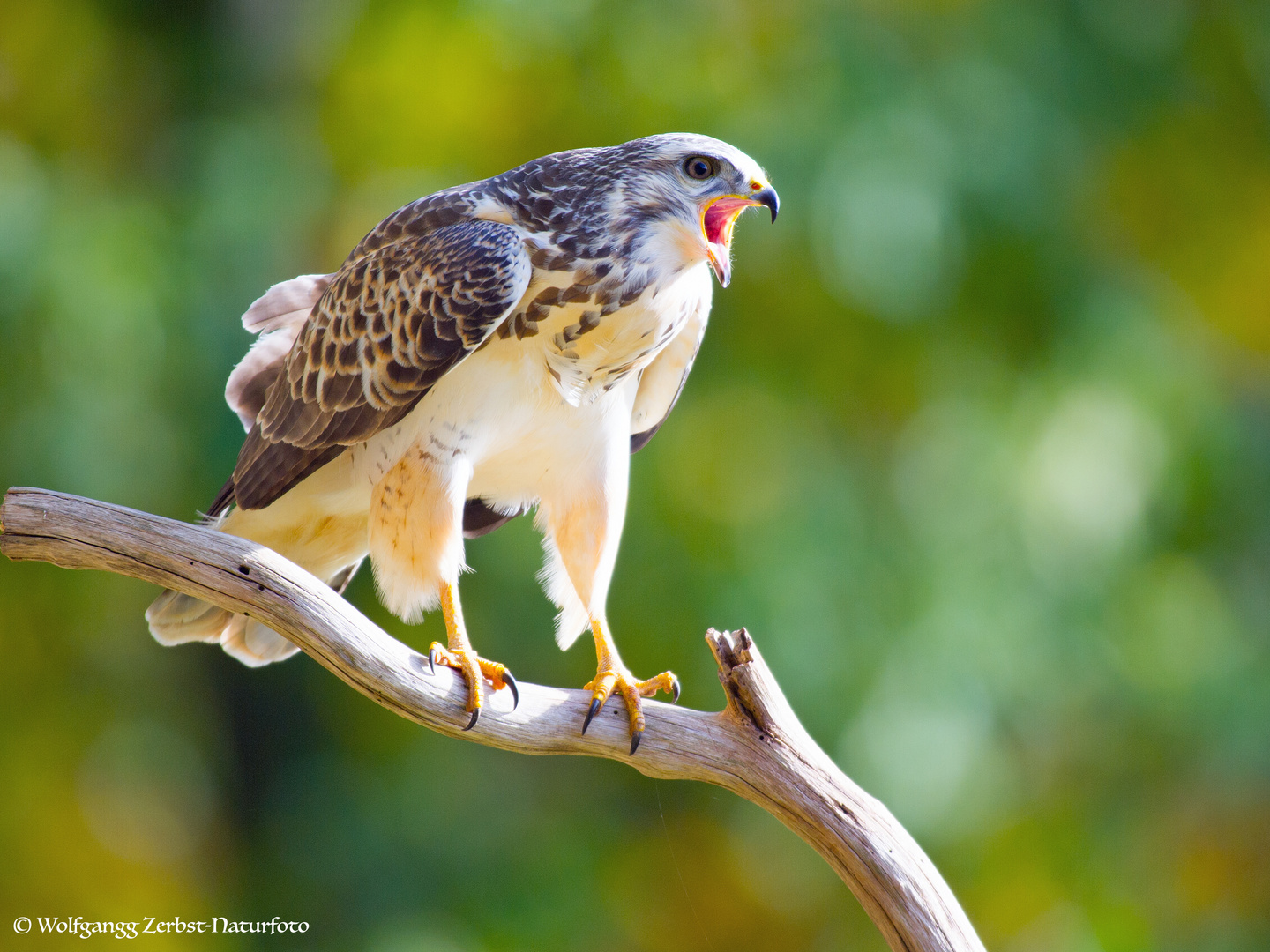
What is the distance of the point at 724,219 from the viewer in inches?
113

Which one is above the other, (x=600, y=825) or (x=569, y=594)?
(x=569, y=594)

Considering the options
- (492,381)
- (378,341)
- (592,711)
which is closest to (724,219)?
(492,381)

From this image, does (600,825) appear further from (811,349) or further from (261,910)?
(811,349)

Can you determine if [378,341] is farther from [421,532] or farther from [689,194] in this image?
[689,194]

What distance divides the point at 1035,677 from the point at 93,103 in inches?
264

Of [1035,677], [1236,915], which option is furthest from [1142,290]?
[1236,915]

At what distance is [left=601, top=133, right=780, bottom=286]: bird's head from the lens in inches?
109

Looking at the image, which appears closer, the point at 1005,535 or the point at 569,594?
the point at 569,594

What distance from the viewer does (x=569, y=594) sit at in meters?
3.44

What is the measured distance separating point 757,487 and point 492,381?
12.8 ft

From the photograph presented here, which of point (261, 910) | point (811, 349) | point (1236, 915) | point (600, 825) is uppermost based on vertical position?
point (811, 349)

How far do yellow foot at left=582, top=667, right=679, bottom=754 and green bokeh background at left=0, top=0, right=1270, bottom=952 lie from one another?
320 centimetres

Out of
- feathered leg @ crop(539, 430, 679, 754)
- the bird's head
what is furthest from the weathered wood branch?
the bird's head

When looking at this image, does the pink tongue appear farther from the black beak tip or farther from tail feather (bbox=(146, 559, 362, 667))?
tail feather (bbox=(146, 559, 362, 667))
